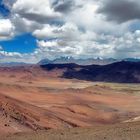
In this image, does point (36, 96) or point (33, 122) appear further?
point (36, 96)

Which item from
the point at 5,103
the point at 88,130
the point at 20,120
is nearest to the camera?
the point at 88,130

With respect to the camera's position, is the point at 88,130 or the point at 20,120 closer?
the point at 88,130

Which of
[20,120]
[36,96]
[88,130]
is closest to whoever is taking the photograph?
[88,130]

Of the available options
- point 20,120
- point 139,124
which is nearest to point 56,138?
point 139,124

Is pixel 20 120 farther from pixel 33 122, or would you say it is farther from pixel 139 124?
pixel 139 124

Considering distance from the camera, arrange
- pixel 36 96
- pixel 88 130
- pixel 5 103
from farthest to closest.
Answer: pixel 36 96 < pixel 5 103 < pixel 88 130

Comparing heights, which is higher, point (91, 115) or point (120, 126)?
point (120, 126)

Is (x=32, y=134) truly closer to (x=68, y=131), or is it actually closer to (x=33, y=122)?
(x=68, y=131)

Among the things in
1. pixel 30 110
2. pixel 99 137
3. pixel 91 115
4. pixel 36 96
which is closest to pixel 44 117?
pixel 30 110

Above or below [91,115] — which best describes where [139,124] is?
above
